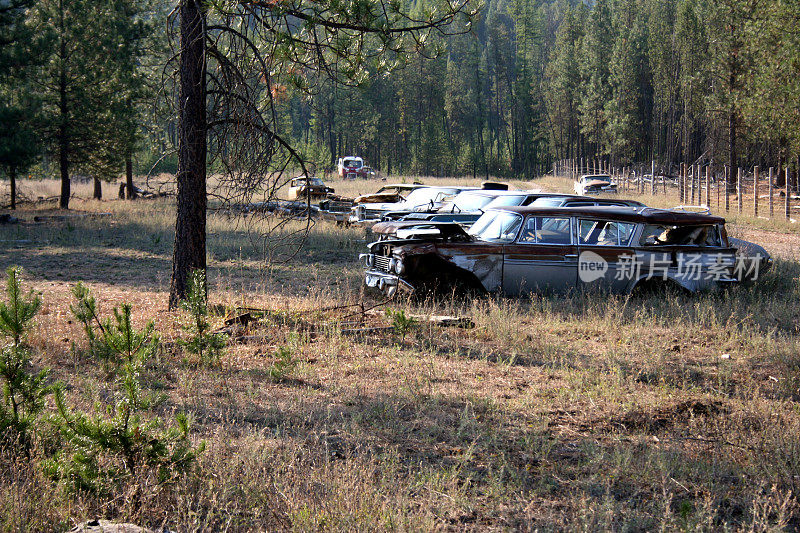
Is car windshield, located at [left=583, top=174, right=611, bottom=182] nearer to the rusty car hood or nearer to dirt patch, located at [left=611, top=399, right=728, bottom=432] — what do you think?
the rusty car hood

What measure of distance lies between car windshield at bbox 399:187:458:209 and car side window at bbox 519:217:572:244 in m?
8.09

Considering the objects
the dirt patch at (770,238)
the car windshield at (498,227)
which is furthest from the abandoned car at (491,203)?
the dirt patch at (770,238)

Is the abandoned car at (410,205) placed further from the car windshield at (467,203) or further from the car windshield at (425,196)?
the car windshield at (467,203)

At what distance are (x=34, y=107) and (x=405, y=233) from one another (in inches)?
616

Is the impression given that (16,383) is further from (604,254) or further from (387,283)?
(604,254)

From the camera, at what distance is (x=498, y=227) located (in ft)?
31.0

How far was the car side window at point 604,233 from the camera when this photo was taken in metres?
9.18

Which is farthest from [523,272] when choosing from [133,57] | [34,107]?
[133,57]

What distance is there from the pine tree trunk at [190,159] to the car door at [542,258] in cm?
429

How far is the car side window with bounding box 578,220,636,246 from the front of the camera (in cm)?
918

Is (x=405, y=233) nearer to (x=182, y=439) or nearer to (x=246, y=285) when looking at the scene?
(x=246, y=285)

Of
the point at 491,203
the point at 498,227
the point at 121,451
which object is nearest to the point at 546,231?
the point at 498,227

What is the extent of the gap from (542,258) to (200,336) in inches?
196

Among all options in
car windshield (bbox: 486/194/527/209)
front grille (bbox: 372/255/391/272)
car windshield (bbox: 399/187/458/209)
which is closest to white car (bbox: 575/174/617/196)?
car windshield (bbox: 399/187/458/209)
